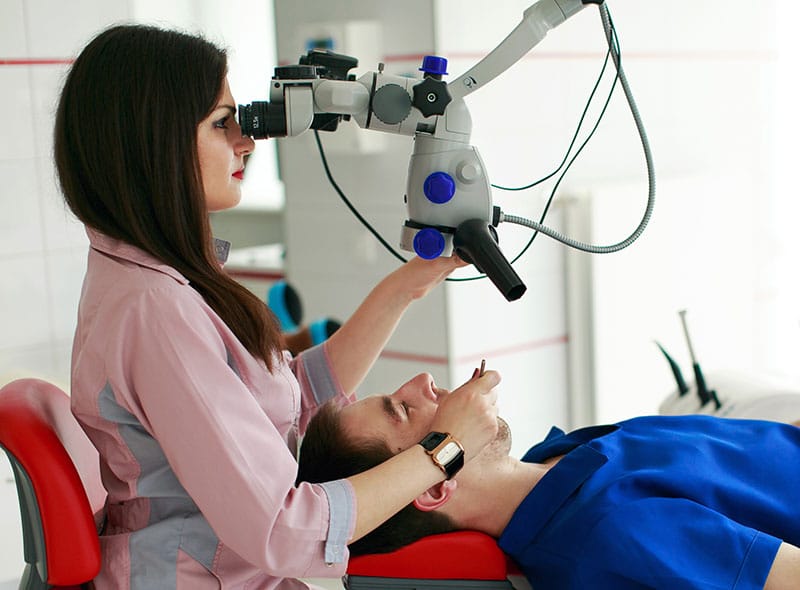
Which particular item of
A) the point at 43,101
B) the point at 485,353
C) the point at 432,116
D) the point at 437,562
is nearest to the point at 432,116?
the point at 432,116

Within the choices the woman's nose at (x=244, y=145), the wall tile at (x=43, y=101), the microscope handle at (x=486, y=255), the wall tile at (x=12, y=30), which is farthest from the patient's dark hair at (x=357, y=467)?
the wall tile at (x=12, y=30)

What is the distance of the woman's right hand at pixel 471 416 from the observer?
1.34 metres

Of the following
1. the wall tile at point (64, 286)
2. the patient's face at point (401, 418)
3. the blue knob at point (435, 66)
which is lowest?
the patient's face at point (401, 418)

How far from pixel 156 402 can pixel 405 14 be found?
1.79 meters

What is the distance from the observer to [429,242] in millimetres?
1415

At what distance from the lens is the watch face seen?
1.30 m

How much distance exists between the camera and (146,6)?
3629 mm

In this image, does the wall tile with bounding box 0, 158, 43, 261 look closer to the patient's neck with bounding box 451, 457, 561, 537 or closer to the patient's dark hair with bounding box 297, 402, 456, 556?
the patient's dark hair with bounding box 297, 402, 456, 556

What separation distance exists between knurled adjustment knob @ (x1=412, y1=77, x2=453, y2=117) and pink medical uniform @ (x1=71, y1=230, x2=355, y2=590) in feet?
1.31

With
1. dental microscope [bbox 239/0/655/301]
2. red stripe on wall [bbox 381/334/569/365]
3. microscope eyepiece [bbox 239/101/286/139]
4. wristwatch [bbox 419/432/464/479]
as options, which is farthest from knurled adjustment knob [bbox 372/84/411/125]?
red stripe on wall [bbox 381/334/569/365]

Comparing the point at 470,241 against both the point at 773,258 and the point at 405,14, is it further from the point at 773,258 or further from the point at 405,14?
the point at 773,258

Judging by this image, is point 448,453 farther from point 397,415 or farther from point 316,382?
point 316,382

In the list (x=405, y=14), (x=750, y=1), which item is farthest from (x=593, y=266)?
(x=750, y=1)

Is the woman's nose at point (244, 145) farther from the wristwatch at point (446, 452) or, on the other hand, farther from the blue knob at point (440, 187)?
the wristwatch at point (446, 452)
